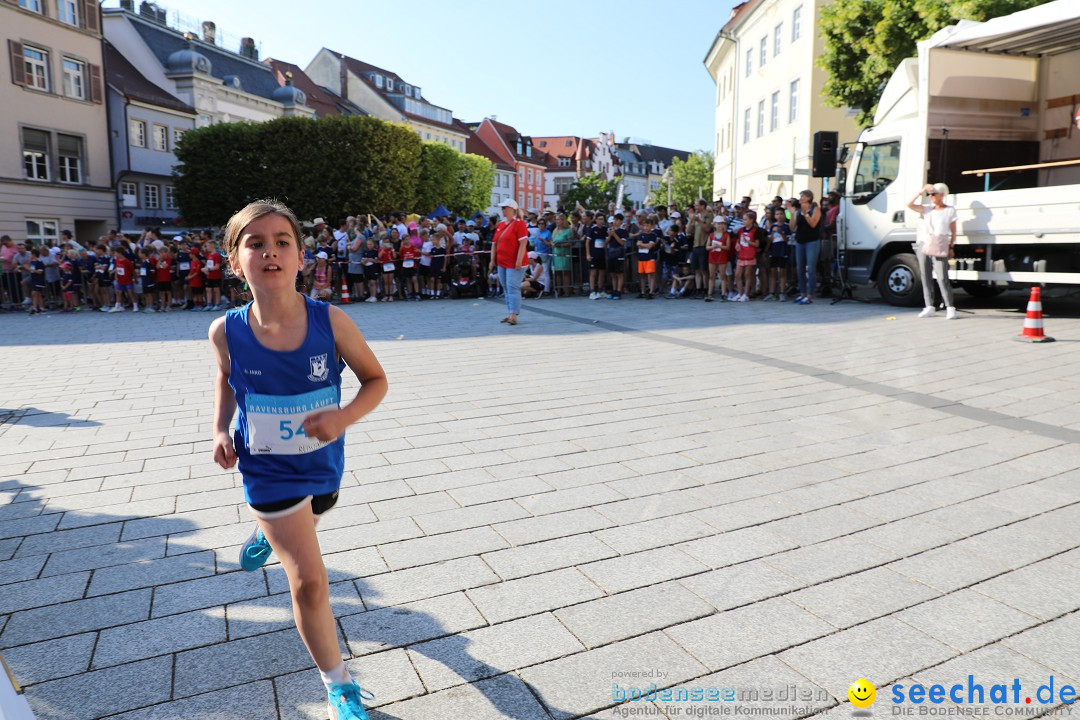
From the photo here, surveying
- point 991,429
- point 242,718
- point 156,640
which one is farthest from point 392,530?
point 991,429

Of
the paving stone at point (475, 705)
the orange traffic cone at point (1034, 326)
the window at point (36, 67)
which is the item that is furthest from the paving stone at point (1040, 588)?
the window at point (36, 67)

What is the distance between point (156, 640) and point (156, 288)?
62.4 feet

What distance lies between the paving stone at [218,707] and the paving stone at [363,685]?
37 millimetres

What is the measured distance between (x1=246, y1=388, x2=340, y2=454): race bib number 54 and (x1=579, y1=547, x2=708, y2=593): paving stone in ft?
5.05

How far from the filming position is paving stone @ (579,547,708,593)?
11.5ft

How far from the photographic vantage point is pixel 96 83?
38.1 m

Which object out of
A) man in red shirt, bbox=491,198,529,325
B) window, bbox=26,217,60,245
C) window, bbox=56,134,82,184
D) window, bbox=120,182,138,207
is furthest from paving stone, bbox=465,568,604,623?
window, bbox=120,182,138,207

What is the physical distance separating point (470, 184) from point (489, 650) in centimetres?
5938

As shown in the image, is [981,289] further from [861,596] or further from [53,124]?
[53,124]

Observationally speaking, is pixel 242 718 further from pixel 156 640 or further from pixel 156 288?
pixel 156 288

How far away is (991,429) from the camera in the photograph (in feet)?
19.8

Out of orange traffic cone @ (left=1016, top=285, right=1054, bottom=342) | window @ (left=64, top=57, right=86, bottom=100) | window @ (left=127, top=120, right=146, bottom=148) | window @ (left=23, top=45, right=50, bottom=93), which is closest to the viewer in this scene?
Answer: orange traffic cone @ (left=1016, top=285, right=1054, bottom=342)

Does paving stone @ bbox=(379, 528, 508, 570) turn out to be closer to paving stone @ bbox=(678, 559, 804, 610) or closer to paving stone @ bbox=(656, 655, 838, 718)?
paving stone @ bbox=(678, 559, 804, 610)

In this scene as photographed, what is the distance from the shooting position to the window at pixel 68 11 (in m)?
35.7
